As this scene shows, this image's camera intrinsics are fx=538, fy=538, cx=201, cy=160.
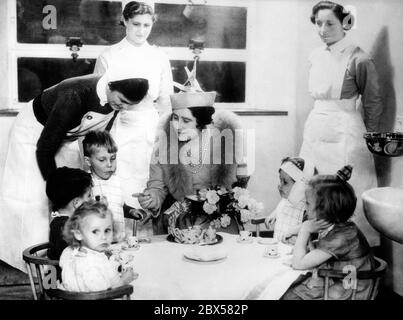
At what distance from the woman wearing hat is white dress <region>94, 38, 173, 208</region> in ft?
0.18

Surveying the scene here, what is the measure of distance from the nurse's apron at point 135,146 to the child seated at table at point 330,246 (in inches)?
30.7

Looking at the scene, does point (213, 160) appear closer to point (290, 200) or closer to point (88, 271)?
point (290, 200)

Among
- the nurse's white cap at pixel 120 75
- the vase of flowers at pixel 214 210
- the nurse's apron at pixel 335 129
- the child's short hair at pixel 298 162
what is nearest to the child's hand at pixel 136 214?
the vase of flowers at pixel 214 210

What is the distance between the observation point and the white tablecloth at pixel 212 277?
6.05ft

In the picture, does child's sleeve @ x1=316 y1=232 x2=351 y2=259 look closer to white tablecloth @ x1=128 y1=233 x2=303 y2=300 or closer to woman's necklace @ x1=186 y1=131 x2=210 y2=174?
white tablecloth @ x1=128 y1=233 x2=303 y2=300

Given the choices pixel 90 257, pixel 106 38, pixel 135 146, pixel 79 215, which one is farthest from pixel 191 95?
pixel 90 257

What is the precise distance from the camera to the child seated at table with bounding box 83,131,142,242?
2398 mm

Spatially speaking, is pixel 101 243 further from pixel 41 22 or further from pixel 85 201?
pixel 41 22

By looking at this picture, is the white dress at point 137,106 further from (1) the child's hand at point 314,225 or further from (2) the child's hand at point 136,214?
(1) the child's hand at point 314,225

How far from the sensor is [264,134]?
2.56 meters

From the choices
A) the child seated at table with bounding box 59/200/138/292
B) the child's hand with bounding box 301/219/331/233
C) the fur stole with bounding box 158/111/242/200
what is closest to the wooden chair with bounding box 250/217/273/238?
the fur stole with bounding box 158/111/242/200

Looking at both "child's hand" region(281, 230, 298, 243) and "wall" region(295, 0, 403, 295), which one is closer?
"child's hand" region(281, 230, 298, 243)

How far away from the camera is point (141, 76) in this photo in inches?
98.0
